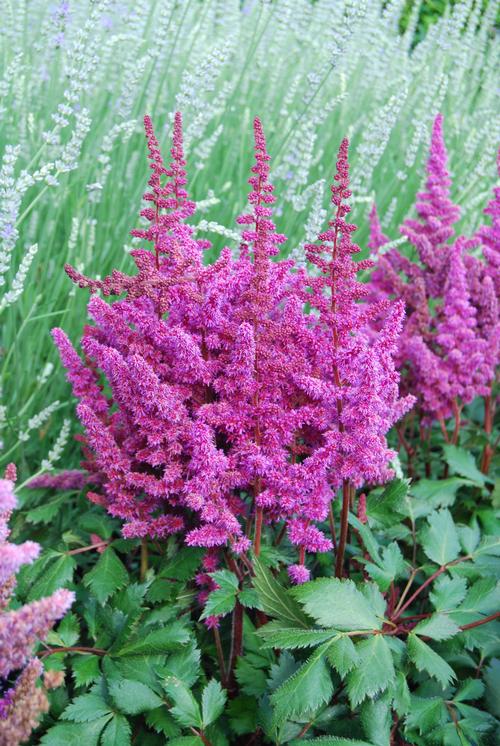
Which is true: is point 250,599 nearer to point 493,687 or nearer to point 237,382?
point 237,382

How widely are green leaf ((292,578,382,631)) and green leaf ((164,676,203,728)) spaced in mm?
277

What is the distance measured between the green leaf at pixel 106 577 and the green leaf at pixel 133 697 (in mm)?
189

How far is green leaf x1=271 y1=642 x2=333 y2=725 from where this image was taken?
52.2 inches

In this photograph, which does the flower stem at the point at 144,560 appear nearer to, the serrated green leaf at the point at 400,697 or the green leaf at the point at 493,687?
the serrated green leaf at the point at 400,697

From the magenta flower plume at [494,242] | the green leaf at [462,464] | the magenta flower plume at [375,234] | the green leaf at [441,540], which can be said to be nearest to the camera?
the green leaf at [441,540]

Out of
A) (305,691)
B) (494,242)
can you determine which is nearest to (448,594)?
(305,691)

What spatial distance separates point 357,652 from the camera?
4.57 ft

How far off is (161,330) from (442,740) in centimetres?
98

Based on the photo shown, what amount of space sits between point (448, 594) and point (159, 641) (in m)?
0.61

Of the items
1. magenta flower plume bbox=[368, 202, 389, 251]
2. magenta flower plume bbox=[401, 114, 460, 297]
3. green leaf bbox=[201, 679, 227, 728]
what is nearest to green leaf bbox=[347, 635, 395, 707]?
green leaf bbox=[201, 679, 227, 728]

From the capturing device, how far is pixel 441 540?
1782 mm

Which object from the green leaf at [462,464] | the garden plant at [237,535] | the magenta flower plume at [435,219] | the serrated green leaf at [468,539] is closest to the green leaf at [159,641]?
the garden plant at [237,535]

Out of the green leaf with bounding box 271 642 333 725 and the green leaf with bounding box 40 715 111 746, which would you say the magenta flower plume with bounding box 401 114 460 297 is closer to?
the green leaf with bounding box 271 642 333 725

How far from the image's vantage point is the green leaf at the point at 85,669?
1485mm
